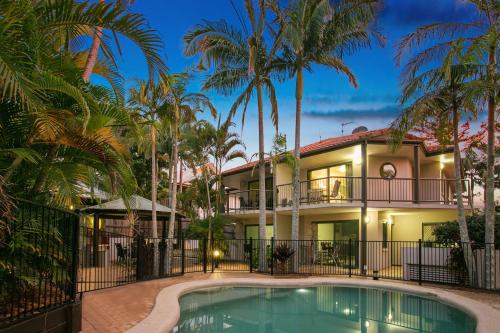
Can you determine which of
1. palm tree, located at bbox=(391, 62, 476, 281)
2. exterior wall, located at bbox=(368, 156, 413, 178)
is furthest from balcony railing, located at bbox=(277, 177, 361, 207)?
palm tree, located at bbox=(391, 62, 476, 281)

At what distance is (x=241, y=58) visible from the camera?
1694 cm

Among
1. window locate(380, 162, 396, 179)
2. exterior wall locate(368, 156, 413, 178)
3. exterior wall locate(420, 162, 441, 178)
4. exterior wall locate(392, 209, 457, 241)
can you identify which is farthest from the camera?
exterior wall locate(420, 162, 441, 178)

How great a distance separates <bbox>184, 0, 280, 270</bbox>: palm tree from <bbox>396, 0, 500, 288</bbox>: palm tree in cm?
512

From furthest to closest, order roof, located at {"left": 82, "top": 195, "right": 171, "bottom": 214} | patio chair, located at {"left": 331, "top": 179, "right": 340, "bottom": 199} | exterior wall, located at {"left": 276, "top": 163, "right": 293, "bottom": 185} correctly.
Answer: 1. exterior wall, located at {"left": 276, "top": 163, "right": 293, "bottom": 185}
2. patio chair, located at {"left": 331, "top": 179, "right": 340, "bottom": 199}
3. roof, located at {"left": 82, "top": 195, "right": 171, "bottom": 214}

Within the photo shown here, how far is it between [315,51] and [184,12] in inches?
198

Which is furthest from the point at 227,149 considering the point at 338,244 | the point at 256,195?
the point at 338,244

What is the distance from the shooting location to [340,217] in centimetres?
2112

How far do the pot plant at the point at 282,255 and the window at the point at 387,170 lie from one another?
7.04m

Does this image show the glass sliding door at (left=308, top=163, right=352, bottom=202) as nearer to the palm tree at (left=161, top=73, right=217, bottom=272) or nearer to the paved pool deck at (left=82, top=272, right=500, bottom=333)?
the palm tree at (left=161, top=73, right=217, bottom=272)

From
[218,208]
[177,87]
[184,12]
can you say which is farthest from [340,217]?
[184,12]

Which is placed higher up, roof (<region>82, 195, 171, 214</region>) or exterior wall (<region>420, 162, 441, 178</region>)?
exterior wall (<region>420, 162, 441, 178</region>)

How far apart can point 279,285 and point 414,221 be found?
34.8ft

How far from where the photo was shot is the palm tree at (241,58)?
1628cm

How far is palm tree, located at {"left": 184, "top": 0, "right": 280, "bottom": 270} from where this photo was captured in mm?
16281
